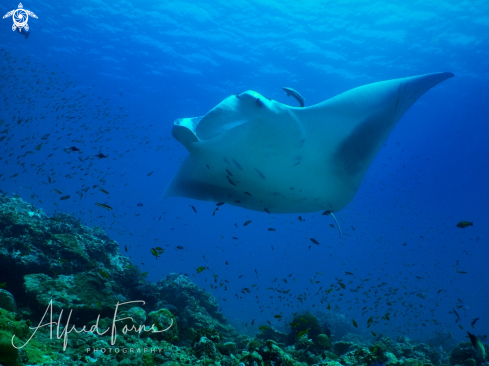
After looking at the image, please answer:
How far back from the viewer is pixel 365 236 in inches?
4178

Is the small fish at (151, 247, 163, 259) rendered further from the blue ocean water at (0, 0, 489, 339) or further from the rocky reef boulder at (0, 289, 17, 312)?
the blue ocean water at (0, 0, 489, 339)

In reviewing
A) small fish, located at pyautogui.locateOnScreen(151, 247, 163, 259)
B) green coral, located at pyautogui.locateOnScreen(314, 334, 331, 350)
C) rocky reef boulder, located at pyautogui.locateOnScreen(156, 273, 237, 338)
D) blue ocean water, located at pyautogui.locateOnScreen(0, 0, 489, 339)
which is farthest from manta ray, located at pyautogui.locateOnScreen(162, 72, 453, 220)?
blue ocean water, located at pyautogui.locateOnScreen(0, 0, 489, 339)

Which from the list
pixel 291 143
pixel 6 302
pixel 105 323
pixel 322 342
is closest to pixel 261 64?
pixel 291 143

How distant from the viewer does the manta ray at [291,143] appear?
3479 mm

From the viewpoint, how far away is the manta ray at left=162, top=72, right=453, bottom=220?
3.48 m

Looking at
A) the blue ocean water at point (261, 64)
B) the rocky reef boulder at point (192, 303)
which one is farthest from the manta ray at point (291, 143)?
the blue ocean water at point (261, 64)

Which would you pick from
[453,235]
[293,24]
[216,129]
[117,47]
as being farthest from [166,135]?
[453,235]

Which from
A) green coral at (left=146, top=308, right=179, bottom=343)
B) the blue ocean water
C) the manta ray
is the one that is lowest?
green coral at (left=146, top=308, right=179, bottom=343)

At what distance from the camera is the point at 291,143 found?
3.78 m

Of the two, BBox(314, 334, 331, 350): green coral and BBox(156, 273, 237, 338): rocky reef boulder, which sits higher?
BBox(314, 334, 331, 350): green coral

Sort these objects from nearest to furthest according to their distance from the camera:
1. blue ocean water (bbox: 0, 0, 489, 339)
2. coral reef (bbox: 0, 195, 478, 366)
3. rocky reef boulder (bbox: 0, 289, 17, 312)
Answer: coral reef (bbox: 0, 195, 478, 366), rocky reef boulder (bbox: 0, 289, 17, 312), blue ocean water (bbox: 0, 0, 489, 339)

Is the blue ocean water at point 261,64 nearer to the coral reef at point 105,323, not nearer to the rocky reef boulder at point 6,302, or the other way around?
the coral reef at point 105,323

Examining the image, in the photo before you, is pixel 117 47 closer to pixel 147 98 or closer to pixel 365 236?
pixel 147 98

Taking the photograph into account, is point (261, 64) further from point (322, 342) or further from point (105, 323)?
point (105, 323)
